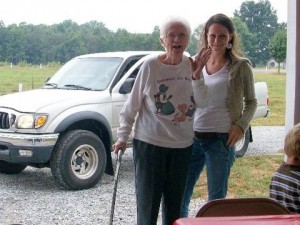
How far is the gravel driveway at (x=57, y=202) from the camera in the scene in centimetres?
365

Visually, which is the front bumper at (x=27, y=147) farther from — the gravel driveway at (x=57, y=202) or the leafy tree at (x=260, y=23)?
the leafy tree at (x=260, y=23)

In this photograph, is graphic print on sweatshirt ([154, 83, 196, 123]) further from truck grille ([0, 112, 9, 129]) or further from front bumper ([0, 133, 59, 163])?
truck grille ([0, 112, 9, 129])

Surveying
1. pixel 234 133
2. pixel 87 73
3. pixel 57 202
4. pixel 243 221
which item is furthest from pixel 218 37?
pixel 87 73

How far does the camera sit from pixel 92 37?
3.99 meters

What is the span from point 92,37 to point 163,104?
1.87 metres

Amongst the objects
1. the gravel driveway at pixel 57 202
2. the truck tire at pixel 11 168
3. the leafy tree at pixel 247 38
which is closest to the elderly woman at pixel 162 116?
the leafy tree at pixel 247 38

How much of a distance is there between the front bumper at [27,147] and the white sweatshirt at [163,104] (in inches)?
77.2

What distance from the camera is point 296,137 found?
205 cm

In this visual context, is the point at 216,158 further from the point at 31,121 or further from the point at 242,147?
the point at 242,147

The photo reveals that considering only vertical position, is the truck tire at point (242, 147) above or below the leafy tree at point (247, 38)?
below

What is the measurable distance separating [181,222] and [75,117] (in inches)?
116

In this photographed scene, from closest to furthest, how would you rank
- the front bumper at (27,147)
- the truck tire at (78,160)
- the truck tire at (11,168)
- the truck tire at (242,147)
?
the front bumper at (27,147), the truck tire at (78,160), the truck tire at (11,168), the truck tire at (242,147)

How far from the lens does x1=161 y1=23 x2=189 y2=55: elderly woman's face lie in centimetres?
227

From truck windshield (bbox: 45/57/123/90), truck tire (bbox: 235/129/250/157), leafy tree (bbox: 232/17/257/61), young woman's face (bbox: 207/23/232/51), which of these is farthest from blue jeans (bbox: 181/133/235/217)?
truck tire (bbox: 235/129/250/157)
